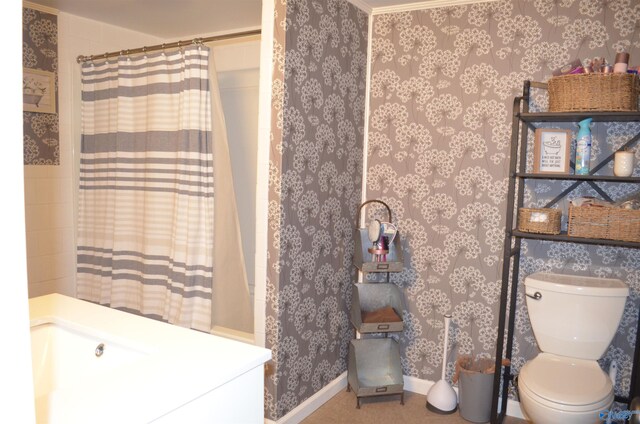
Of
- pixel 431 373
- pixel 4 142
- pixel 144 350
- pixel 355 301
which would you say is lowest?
pixel 431 373

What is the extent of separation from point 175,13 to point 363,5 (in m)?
1.23

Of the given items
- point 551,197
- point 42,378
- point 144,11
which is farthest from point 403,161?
point 42,378

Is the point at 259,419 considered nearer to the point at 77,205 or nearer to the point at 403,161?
the point at 403,161

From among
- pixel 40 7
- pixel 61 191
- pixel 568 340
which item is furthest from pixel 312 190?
pixel 40 7

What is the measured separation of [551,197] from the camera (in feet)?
8.24

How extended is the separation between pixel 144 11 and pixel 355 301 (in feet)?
7.45

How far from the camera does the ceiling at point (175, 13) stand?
9.35 ft

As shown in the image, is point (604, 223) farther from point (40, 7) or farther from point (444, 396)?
point (40, 7)

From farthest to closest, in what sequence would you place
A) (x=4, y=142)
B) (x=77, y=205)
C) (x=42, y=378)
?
(x=77, y=205)
(x=42, y=378)
(x=4, y=142)

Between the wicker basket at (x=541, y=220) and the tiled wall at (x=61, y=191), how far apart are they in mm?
2824

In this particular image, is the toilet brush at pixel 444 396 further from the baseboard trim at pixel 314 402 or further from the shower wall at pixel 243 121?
the shower wall at pixel 243 121

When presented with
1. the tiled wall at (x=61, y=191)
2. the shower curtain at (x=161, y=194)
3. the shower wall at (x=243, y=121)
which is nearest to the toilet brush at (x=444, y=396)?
the shower curtain at (x=161, y=194)

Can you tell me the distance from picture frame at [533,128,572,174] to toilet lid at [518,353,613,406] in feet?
3.08

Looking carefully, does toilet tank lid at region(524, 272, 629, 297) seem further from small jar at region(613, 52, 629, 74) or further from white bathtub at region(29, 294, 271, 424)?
white bathtub at region(29, 294, 271, 424)
